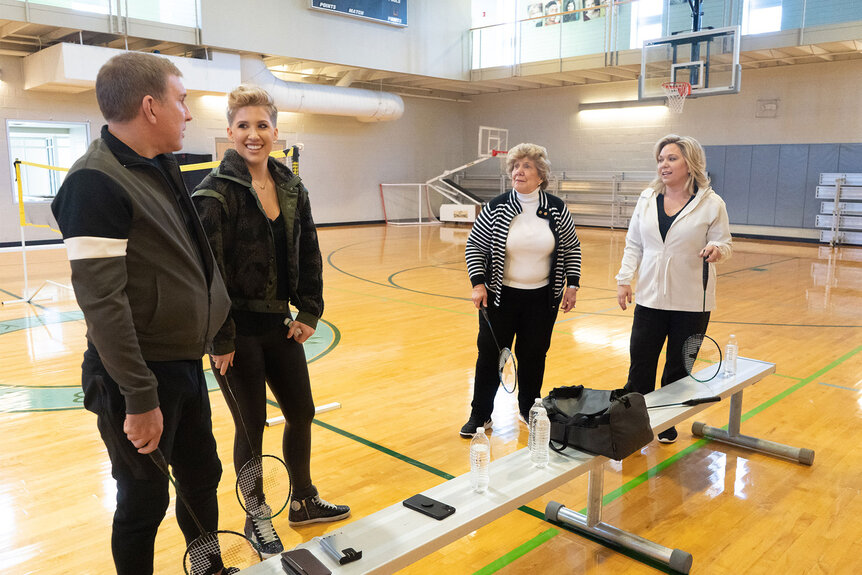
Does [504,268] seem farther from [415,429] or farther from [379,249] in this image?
[379,249]

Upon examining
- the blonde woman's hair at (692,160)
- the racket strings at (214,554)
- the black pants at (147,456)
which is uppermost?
the blonde woman's hair at (692,160)

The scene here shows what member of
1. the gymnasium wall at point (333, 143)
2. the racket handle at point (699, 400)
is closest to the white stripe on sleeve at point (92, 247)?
the racket handle at point (699, 400)

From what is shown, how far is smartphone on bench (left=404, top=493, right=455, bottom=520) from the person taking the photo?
A: 210 centimetres

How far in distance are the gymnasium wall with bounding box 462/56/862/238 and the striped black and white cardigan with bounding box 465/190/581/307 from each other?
13173 millimetres

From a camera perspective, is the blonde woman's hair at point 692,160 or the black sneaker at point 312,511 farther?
the blonde woman's hair at point 692,160

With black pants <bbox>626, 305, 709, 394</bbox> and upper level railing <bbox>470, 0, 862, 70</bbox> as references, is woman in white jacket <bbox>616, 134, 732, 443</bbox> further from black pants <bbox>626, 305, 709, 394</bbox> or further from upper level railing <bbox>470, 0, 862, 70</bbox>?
upper level railing <bbox>470, 0, 862, 70</bbox>

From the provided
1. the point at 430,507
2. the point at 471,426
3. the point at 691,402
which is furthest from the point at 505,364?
the point at 430,507

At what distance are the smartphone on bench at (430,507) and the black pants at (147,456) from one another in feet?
2.13

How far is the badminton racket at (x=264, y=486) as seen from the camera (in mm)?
2197

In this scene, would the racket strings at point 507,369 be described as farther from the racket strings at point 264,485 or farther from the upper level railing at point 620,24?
the upper level railing at point 620,24

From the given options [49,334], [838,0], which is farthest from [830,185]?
[49,334]

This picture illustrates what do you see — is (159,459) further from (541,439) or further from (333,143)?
(333,143)

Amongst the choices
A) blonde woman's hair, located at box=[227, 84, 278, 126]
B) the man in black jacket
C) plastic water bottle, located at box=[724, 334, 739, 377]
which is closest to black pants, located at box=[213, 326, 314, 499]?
the man in black jacket

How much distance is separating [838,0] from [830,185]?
12.3ft
